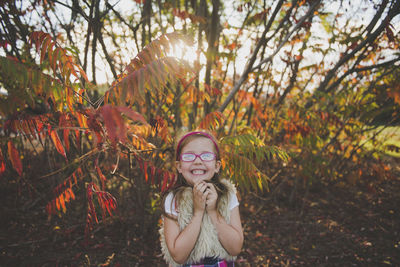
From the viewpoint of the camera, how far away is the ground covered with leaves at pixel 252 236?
2.85 m

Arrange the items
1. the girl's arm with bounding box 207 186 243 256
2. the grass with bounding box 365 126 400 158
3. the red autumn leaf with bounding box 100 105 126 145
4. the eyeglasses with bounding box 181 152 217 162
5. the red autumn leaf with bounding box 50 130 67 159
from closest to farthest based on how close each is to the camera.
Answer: the red autumn leaf with bounding box 100 105 126 145, the red autumn leaf with bounding box 50 130 67 159, the girl's arm with bounding box 207 186 243 256, the eyeglasses with bounding box 181 152 217 162, the grass with bounding box 365 126 400 158

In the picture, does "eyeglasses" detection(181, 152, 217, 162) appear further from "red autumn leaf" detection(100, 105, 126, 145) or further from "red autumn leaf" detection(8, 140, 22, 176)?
"red autumn leaf" detection(8, 140, 22, 176)

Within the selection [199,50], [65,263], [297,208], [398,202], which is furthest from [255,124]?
[398,202]

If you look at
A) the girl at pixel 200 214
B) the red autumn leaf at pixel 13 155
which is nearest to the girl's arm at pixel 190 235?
the girl at pixel 200 214

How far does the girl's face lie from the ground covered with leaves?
4.39 ft

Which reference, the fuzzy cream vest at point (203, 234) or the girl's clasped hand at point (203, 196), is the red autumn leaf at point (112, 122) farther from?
the fuzzy cream vest at point (203, 234)

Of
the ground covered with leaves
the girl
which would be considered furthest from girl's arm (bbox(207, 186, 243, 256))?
the ground covered with leaves

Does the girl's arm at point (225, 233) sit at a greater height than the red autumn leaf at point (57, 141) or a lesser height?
lesser

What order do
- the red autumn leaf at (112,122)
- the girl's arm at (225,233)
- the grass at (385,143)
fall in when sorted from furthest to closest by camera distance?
the grass at (385,143) → the girl's arm at (225,233) → the red autumn leaf at (112,122)

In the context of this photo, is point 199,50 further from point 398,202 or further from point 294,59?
point 398,202

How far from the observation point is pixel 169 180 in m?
1.86

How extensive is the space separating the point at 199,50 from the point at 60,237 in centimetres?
328

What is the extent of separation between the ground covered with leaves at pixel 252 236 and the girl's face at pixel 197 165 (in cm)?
134

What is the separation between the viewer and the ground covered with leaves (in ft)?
9.35
